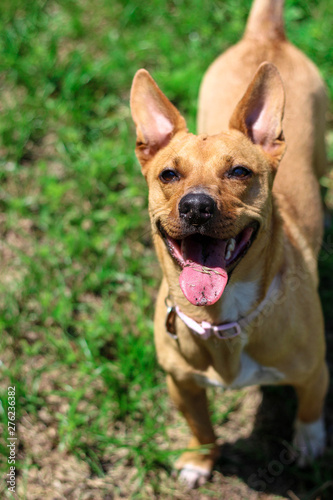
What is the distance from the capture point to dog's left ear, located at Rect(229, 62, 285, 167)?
327cm

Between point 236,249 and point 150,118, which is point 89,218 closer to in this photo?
point 150,118

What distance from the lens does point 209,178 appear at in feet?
9.89

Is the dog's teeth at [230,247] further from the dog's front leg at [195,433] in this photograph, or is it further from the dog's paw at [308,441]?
the dog's paw at [308,441]

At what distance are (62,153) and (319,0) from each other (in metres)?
3.25

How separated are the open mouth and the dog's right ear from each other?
0.67 metres

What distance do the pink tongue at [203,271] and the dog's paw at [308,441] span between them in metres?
1.73

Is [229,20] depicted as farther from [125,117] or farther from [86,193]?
[86,193]

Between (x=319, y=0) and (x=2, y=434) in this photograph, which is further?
(x=319, y=0)

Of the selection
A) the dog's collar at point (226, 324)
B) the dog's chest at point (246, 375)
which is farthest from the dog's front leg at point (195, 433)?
the dog's collar at point (226, 324)

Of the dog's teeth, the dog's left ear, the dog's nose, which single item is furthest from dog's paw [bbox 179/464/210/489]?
the dog's left ear

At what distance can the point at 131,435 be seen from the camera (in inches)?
174

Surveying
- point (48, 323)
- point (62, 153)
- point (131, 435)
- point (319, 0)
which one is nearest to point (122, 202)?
point (62, 153)

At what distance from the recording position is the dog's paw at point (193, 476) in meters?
4.10

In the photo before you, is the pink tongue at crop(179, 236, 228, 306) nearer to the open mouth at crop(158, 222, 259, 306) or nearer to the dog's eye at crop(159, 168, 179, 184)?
the open mouth at crop(158, 222, 259, 306)
